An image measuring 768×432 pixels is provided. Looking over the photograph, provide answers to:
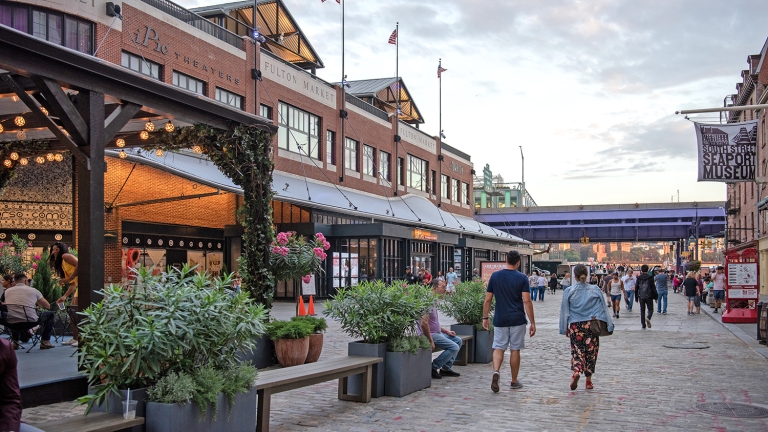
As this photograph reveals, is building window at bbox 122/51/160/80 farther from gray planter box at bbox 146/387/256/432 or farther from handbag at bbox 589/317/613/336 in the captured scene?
gray planter box at bbox 146/387/256/432

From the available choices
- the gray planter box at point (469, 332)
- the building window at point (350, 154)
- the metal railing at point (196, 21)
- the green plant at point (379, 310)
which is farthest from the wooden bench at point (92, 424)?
the building window at point (350, 154)

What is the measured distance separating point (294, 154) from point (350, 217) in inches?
173

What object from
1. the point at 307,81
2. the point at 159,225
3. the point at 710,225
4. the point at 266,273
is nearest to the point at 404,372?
the point at 266,273

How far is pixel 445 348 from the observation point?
11109 mm

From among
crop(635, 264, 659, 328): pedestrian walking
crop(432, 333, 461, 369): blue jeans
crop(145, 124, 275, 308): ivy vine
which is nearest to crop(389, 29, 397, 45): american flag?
crop(635, 264, 659, 328): pedestrian walking

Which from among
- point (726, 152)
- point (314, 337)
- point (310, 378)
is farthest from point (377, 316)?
point (726, 152)

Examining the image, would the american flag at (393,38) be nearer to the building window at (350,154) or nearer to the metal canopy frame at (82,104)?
the building window at (350,154)

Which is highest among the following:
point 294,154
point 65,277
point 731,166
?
point 294,154

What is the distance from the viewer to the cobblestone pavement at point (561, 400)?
317 inches

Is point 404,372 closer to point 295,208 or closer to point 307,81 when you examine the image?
point 295,208

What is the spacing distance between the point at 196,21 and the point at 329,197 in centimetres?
1060

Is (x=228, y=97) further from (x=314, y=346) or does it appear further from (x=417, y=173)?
(x=417, y=173)

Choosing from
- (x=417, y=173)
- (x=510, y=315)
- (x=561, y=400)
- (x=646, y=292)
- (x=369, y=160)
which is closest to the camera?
(x=561, y=400)

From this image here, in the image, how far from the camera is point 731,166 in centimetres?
1658
